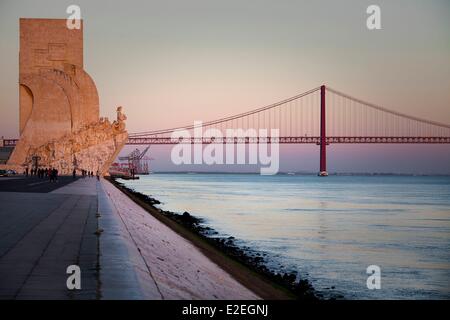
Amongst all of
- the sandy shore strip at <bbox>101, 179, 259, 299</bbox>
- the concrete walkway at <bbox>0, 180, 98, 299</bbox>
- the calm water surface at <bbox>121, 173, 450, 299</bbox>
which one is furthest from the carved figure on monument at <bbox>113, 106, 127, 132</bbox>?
the sandy shore strip at <bbox>101, 179, 259, 299</bbox>

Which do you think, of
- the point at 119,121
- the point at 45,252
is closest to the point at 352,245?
the point at 45,252

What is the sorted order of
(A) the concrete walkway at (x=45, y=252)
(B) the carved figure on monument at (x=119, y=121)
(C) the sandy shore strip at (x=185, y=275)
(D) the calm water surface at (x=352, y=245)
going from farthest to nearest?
(B) the carved figure on monument at (x=119, y=121) < (D) the calm water surface at (x=352, y=245) < (C) the sandy shore strip at (x=185, y=275) < (A) the concrete walkway at (x=45, y=252)

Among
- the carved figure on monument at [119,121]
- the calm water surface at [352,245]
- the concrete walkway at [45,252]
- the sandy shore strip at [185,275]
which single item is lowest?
the calm water surface at [352,245]

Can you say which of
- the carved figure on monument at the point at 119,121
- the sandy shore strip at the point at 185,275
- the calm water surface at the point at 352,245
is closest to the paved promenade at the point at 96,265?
the sandy shore strip at the point at 185,275

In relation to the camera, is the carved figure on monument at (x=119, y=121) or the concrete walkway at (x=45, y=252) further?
the carved figure on monument at (x=119, y=121)

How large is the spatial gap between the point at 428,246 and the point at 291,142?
45001 mm

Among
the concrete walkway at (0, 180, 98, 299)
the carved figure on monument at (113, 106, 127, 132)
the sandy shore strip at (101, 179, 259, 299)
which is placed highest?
the carved figure on monument at (113, 106, 127, 132)

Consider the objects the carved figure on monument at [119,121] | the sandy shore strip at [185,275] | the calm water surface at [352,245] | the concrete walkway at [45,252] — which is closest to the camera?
the concrete walkway at [45,252]

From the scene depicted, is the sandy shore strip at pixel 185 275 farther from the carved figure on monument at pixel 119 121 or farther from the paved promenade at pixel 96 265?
the carved figure on monument at pixel 119 121

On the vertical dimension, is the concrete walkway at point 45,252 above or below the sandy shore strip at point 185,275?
above

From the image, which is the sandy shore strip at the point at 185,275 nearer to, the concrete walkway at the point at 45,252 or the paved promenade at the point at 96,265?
the paved promenade at the point at 96,265

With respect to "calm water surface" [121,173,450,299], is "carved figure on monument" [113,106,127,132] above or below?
above

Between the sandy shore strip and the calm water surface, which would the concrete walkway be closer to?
the sandy shore strip
